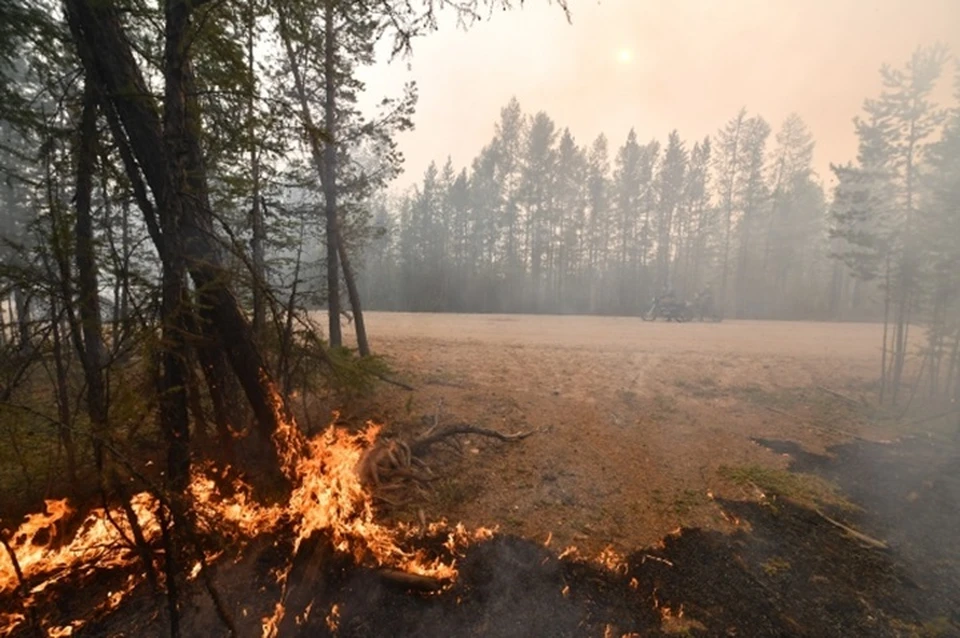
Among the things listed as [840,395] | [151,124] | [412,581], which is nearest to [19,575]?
[412,581]

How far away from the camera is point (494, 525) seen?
535 cm

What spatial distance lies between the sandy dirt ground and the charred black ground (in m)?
0.54

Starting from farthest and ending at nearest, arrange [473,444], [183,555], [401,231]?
1. [401,231]
2. [473,444]
3. [183,555]

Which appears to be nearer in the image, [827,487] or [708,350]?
[827,487]

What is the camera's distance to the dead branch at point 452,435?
6.99 metres

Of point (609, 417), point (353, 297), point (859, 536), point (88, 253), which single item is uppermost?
point (88, 253)

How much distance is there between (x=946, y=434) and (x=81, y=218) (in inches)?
713

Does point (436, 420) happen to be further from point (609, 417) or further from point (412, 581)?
point (609, 417)

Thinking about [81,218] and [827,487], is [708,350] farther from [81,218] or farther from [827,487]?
[81,218]

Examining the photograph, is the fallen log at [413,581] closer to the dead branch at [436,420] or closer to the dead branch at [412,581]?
the dead branch at [412,581]

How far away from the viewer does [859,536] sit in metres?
5.55

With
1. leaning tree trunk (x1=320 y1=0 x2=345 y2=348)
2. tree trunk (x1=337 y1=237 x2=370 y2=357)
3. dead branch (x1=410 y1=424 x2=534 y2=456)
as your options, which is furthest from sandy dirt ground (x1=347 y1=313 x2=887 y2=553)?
leaning tree trunk (x1=320 y1=0 x2=345 y2=348)

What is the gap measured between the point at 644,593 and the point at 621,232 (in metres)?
42.6

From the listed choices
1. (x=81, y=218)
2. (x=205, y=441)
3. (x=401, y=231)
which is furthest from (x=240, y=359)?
(x=401, y=231)
